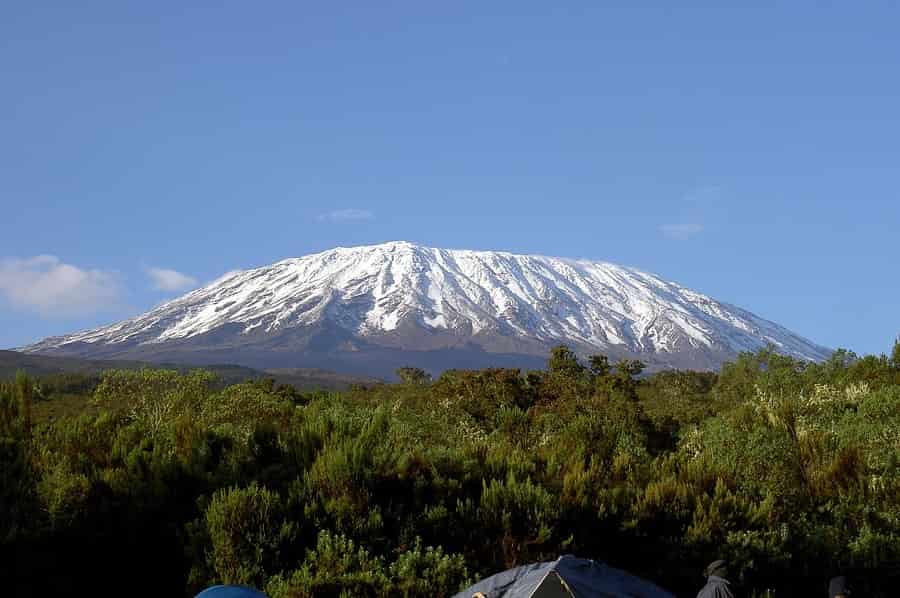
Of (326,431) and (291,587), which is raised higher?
(326,431)

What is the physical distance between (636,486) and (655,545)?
1.38m

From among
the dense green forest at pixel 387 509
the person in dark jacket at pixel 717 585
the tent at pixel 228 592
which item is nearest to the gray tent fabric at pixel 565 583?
the person in dark jacket at pixel 717 585

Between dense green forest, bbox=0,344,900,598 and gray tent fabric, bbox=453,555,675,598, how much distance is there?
1068mm

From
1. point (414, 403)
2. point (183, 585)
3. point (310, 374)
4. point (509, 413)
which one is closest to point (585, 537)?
point (183, 585)

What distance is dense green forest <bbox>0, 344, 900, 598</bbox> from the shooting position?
10117mm

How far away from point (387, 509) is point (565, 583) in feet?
11.7

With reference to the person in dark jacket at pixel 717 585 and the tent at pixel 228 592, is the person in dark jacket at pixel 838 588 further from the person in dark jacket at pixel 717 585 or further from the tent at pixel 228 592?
the tent at pixel 228 592

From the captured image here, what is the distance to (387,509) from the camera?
37.0ft

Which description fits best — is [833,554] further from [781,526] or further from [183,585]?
[183,585]

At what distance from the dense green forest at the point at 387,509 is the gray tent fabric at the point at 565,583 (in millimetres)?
1068

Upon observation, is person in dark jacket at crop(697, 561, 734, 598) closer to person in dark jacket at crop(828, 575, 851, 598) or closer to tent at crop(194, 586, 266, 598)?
person in dark jacket at crop(828, 575, 851, 598)

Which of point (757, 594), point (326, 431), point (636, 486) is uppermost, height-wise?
point (326, 431)

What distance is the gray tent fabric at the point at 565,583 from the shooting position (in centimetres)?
843

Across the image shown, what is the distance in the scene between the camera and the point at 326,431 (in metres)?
13.8
